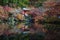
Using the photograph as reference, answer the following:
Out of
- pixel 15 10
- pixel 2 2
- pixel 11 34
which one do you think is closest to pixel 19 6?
pixel 15 10

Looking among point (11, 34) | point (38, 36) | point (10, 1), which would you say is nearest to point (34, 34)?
point (38, 36)

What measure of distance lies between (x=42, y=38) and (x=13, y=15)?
38cm

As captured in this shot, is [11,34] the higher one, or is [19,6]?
[19,6]

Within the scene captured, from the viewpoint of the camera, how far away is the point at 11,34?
1.85 metres

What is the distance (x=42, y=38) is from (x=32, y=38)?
102 millimetres

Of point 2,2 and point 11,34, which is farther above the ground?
point 2,2

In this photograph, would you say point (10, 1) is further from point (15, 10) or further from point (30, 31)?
point (30, 31)

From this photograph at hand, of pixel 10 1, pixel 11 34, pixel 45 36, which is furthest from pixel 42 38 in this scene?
pixel 10 1

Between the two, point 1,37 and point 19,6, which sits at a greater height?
point 19,6

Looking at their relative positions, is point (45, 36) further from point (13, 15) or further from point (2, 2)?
point (2, 2)

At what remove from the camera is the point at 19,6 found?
186cm

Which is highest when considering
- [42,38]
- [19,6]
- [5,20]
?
[19,6]

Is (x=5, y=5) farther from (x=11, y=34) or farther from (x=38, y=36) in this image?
(x=38, y=36)

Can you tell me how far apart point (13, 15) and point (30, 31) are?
24cm
